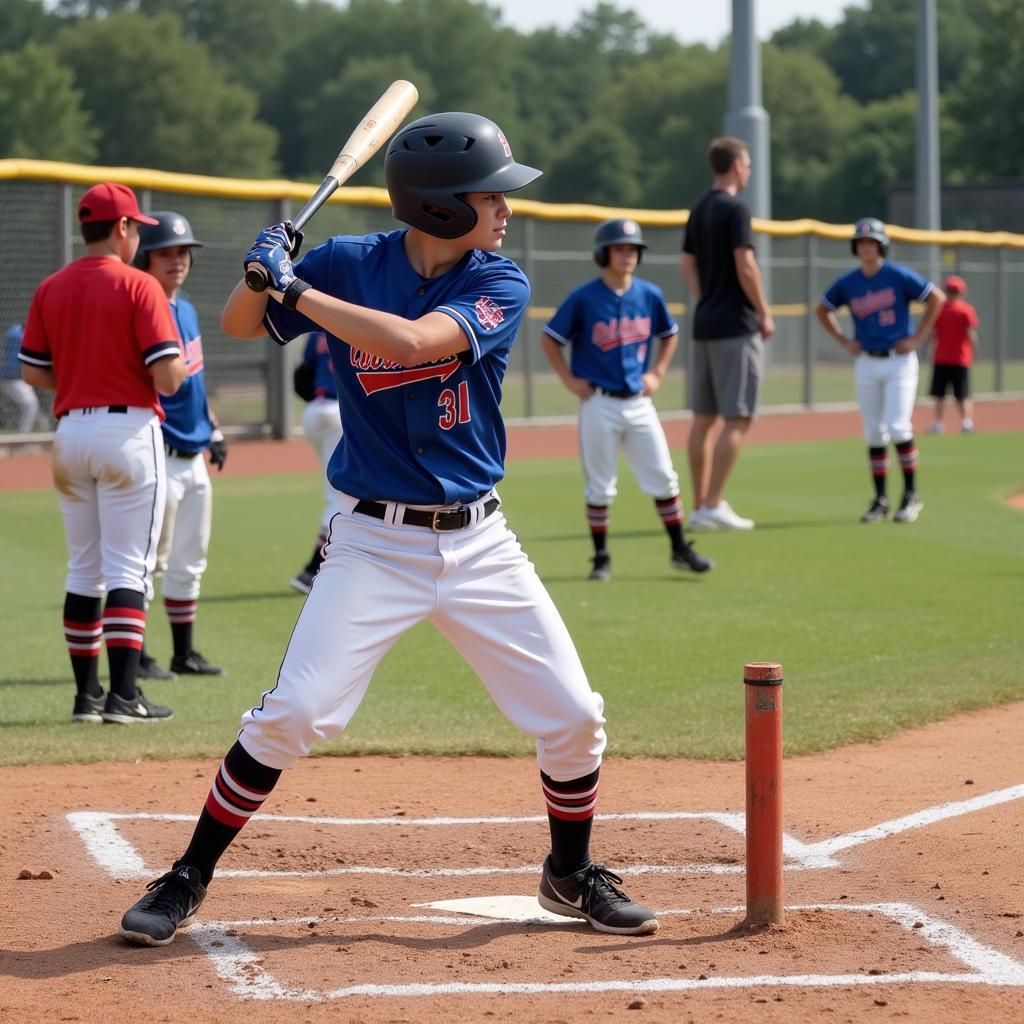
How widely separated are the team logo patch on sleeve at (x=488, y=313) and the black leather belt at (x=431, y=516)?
457 millimetres

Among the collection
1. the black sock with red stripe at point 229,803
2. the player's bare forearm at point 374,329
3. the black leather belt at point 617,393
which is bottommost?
the black sock with red stripe at point 229,803

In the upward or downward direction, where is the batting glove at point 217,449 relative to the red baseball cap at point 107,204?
downward

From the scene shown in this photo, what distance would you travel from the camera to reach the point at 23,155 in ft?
205

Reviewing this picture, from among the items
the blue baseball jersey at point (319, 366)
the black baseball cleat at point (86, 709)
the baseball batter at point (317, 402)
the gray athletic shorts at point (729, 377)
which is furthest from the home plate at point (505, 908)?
the gray athletic shorts at point (729, 377)

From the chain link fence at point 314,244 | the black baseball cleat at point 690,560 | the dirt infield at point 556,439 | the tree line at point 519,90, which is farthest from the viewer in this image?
the tree line at point 519,90

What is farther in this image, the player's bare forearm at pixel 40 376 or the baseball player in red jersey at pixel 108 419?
the player's bare forearm at pixel 40 376

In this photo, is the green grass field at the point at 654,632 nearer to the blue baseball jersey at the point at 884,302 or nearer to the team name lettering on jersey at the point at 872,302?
the blue baseball jersey at the point at 884,302

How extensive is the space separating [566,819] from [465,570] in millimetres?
746

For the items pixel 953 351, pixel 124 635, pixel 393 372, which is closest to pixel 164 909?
pixel 393 372

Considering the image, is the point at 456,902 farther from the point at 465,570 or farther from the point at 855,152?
the point at 855,152

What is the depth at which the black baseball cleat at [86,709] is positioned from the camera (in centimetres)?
656

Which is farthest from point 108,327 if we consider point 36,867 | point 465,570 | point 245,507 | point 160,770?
point 245,507

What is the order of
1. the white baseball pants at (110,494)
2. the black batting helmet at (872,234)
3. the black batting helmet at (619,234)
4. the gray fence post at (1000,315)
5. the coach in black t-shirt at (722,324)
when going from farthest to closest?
1. the gray fence post at (1000,315)
2. the black batting helmet at (872,234)
3. the coach in black t-shirt at (722,324)
4. the black batting helmet at (619,234)
5. the white baseball pants at (110,494)

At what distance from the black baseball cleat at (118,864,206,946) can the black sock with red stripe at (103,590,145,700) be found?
99.6 inches
